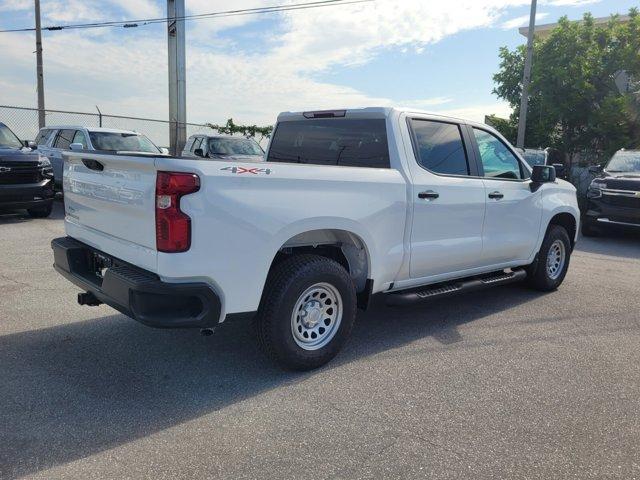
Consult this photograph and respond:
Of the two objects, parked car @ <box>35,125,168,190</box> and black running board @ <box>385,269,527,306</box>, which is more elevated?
parked car @ <box>35,125,168,190</box>

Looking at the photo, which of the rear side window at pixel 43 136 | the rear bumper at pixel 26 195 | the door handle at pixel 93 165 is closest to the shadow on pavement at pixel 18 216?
the rear bumper at pixel 26 195

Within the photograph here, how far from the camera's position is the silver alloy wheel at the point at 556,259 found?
6.32 metres

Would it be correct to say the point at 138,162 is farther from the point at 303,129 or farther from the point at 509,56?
the point at 509,56

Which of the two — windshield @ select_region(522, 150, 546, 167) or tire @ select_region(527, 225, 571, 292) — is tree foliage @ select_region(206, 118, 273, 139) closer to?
windshield @ select_region(522, 150, 546, 167)

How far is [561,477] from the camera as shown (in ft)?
8.91

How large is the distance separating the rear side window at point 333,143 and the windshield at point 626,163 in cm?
857

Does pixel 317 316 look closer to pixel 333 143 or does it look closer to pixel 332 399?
pixel 332 399

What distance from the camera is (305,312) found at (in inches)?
151

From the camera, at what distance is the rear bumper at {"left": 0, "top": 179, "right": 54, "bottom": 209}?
9594mm

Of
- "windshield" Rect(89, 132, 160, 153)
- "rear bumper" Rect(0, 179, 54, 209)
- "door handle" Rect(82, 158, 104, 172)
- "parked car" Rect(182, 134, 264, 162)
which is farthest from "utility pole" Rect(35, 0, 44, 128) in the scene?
"door handle" Rect(82, 158, 104, 172)

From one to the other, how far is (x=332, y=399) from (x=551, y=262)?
3996mm

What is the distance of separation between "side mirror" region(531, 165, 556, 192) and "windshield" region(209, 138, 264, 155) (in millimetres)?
9959

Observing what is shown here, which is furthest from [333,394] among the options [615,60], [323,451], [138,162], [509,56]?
[509,56]

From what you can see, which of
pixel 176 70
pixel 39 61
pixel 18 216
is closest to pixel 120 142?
pixel 18 216
